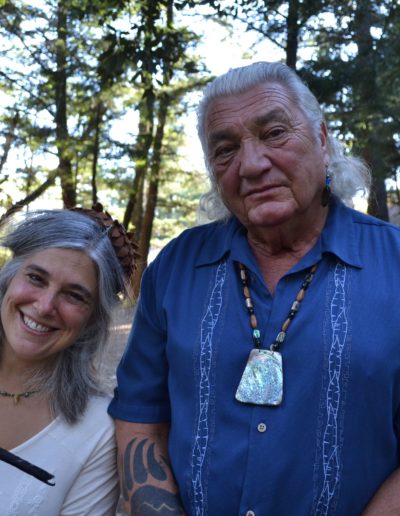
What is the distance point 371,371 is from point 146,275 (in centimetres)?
94

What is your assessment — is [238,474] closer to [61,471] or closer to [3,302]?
[61,471]

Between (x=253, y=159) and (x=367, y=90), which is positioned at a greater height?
(x=367, y=90)

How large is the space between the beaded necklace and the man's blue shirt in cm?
2

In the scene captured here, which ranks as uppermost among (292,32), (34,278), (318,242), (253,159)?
(292,32)

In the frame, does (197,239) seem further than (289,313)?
Yes

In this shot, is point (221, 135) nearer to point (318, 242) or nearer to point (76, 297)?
point (318, 242)

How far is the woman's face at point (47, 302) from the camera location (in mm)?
2383

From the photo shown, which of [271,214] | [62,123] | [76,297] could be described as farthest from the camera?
[62,123]

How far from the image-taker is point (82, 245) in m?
2.46

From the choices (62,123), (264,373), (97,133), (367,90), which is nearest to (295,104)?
(264,373)

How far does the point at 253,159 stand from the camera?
6.82ft

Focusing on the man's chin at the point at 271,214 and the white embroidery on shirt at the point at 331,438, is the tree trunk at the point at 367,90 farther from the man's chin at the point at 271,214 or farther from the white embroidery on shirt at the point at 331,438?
the white embroidery on shirt at the point at 331,438

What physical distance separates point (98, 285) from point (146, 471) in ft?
2.56

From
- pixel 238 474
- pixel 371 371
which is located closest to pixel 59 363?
pixel 238 474
